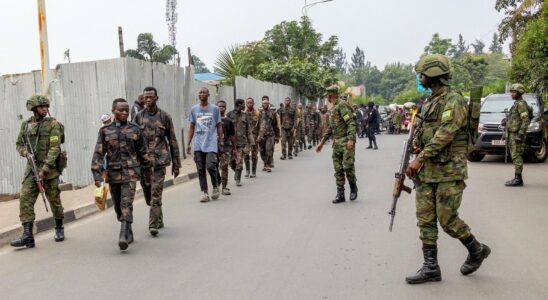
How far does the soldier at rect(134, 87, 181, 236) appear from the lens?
7223 millimetres

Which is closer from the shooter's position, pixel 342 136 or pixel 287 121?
pixel 342 136

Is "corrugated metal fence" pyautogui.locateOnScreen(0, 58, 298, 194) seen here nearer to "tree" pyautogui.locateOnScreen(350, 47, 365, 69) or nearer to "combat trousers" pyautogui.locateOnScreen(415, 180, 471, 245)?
"combat trousers" pyautogui.locateOnScreen(415, 180, 471, 245)

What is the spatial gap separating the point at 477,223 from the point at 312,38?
1141 inches

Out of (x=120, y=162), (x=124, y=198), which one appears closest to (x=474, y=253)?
(x=124, y=198)

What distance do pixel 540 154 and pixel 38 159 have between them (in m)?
12.1

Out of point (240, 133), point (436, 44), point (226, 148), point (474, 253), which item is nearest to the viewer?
point (474, 253)

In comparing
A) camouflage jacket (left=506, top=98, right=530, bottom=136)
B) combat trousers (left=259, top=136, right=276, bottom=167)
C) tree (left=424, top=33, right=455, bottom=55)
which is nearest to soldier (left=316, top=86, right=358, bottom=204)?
camouflage jacket (left=506, top=98, right=530, bottom=136)

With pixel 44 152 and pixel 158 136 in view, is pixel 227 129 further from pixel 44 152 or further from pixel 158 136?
pixel 44 152

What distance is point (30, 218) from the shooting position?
Answer: 6.60 metres

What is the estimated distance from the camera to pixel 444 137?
15.4 ft

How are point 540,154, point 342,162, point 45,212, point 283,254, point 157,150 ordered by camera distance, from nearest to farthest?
1. point 283,254
2. point 157,150
3. point 45,212
4. point 342,162
5. point 540,154

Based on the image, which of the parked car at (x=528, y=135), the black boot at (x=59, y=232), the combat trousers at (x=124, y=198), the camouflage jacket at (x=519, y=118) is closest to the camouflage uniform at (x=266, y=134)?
the parked car at (x=528, y=135)

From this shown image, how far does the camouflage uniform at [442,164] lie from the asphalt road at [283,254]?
510 millimetres

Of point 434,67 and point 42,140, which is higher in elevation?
point 434,67
